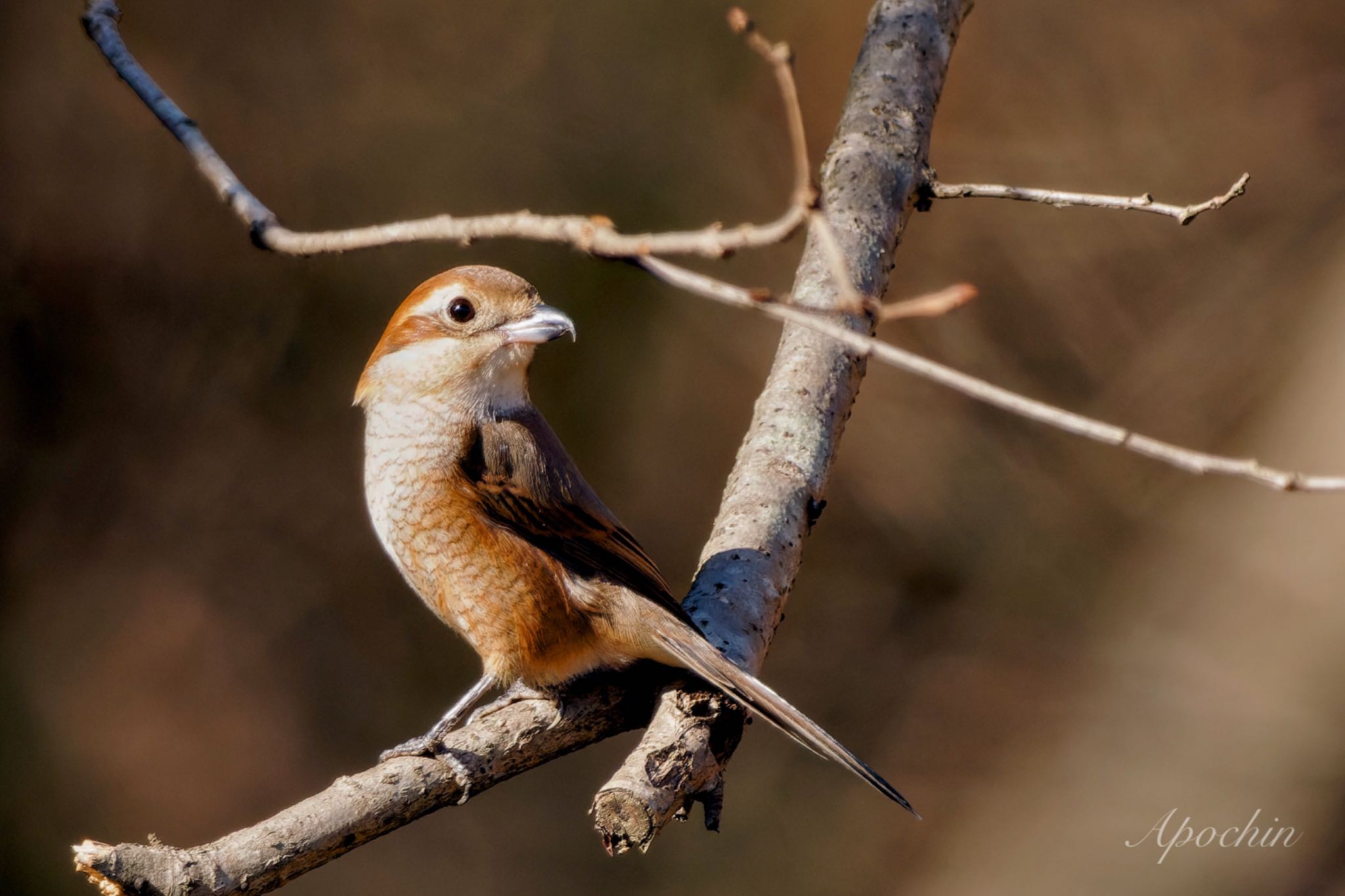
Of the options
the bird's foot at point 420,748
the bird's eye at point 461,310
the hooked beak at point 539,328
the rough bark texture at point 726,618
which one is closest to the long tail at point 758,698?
the rough bark texture at point 726,618

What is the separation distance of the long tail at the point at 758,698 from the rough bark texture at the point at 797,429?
2.1 inches

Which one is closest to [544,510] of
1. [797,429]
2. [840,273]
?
[797,429]

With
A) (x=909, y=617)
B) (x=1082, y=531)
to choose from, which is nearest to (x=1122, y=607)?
(x=1082, y=531)

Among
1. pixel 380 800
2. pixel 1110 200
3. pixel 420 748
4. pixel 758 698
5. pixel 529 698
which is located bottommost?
pixel 380 800

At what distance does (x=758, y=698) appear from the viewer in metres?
2.65

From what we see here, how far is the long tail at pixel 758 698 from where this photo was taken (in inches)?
104

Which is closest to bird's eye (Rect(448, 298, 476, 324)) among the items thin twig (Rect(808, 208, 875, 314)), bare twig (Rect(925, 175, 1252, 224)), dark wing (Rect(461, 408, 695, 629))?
dark wing (Rect(461, 408, 695, 629))

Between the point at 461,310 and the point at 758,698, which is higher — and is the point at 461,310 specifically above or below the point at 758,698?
above

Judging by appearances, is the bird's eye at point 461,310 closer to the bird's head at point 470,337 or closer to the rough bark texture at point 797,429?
the bird's head at point 470,337

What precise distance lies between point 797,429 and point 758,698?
3.06 feet

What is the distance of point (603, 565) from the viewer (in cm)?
312

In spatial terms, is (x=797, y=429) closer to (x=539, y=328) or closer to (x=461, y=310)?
(x=539, y=328)

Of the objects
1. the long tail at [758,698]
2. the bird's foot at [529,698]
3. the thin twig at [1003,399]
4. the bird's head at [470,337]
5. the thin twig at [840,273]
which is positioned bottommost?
the bird's foot at [529,698]

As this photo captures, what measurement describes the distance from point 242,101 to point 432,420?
3659mm
